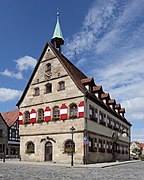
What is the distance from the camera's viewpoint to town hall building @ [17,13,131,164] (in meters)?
28.1

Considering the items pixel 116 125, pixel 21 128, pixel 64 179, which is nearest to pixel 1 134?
pixel 21 128

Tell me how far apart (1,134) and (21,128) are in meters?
20.6

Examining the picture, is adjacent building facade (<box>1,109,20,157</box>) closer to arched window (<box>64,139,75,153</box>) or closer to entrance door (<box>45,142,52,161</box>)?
entrance door (<box>45,142,52,161</box>)

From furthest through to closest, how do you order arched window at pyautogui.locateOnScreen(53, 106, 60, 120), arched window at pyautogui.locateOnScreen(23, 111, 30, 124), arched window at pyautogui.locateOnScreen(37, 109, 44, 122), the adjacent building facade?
the adjacent building facade < arched window at pyautogui.locateOnScreen(23, 111, 30, 124) < arched window at pyautogui.locateOnScreen(37, 109, 44, 122) < arched window at pyautogui.locateOnScreen(53, 106, 60, 120)

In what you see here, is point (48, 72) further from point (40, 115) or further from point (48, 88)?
point (40, 115)

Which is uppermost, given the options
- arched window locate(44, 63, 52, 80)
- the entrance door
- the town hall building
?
arched window locate(44, 63, 52, 80)

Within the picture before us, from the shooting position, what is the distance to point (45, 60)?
107 ft

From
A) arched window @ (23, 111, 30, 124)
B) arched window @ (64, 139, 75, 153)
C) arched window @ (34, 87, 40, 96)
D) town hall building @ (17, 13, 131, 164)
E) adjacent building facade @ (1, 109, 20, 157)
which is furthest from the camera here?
adjacent building facade @ (1, 109, 20, 157)

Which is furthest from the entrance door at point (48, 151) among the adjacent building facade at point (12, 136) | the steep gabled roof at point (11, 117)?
the steep gabled roof at point (11, 117)

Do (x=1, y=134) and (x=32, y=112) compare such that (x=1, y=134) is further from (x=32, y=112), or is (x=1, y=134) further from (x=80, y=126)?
(x=80, y=126)

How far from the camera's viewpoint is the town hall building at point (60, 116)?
A: 28062mm

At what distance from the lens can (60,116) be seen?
29438 millimetres

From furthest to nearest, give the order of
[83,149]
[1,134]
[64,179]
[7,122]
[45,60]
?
[7,122]
[1,134]
[45,60]
[83,149]
[64,179]

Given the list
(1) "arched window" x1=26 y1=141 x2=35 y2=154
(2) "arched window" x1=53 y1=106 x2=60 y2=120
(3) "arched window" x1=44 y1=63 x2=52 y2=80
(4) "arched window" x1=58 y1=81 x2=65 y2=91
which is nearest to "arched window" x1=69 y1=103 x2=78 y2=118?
(2) "arched window" x1=53 y1=106 x2=60 y2=120
